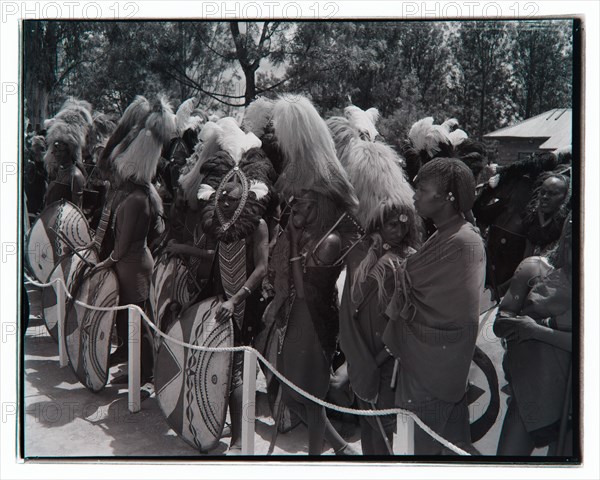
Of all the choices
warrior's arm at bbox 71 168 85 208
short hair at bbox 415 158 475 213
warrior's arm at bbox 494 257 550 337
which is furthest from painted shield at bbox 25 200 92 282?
warrior's arm at bbox 494 257 550 337

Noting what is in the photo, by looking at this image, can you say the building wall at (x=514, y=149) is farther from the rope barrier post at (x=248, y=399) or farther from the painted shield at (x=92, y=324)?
the painted shield at (x=92, y=324)

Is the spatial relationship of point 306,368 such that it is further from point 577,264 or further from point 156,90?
point 156,90

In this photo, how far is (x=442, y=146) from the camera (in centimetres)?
349

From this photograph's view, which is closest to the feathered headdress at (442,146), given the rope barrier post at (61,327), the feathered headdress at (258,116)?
the feathered headdress at (258,116)

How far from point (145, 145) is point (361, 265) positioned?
1.46 meters

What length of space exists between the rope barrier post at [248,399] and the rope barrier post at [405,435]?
0.77 metres

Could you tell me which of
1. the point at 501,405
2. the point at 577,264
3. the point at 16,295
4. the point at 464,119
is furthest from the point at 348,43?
the point at 16,295

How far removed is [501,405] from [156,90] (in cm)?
249

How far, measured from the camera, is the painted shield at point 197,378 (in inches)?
148

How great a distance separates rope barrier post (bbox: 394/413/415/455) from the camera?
3445 millimetres

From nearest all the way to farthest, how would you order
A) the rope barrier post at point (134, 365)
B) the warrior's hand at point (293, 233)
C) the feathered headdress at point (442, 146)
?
the feathered headdress at point (442, 146) → the warrior's hand at point (293, 233) → the rope barrier post at point (134, 365)

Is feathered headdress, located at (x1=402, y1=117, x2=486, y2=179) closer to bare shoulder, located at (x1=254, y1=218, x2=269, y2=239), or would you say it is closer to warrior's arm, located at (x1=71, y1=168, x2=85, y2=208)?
bare shoulder, located at (x1=254, y1=218, x2=269, y2=239)

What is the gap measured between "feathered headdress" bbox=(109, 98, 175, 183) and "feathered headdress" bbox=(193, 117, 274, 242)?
26 centimetres

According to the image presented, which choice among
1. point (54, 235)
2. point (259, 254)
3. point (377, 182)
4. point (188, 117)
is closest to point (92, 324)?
point (54, 235)
